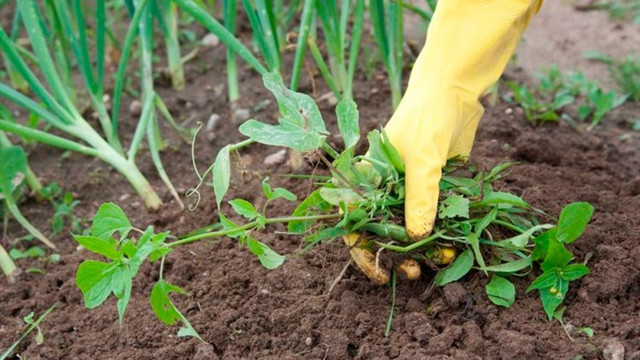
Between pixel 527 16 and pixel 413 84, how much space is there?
29cm

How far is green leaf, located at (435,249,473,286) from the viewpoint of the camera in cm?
159

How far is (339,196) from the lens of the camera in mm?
1506

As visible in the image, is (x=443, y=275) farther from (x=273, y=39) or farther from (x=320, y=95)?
(x=320, y=95)

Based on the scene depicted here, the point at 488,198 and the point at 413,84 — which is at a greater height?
the point at 413,84

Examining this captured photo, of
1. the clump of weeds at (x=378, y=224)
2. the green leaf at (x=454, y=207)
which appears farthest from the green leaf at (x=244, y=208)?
the green leaf at (x=454, y=207)

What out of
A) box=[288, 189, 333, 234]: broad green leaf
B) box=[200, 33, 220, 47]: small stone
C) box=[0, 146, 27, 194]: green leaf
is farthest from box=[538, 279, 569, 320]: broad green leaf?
box=[200, 33, 220, 47]: small stone

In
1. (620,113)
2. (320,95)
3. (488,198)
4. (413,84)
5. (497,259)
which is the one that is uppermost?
(413,84)

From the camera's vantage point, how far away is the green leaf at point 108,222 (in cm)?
148

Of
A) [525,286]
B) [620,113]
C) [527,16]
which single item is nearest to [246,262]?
[525,286]

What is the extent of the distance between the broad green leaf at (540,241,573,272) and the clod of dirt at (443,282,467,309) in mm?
146

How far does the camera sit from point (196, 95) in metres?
2.75

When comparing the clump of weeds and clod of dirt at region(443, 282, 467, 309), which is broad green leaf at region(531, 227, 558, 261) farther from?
clod of dirt at region(443, 282, 467, 309)

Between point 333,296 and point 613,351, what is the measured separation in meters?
0.51

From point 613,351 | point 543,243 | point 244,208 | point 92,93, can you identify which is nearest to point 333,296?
point 244,208
